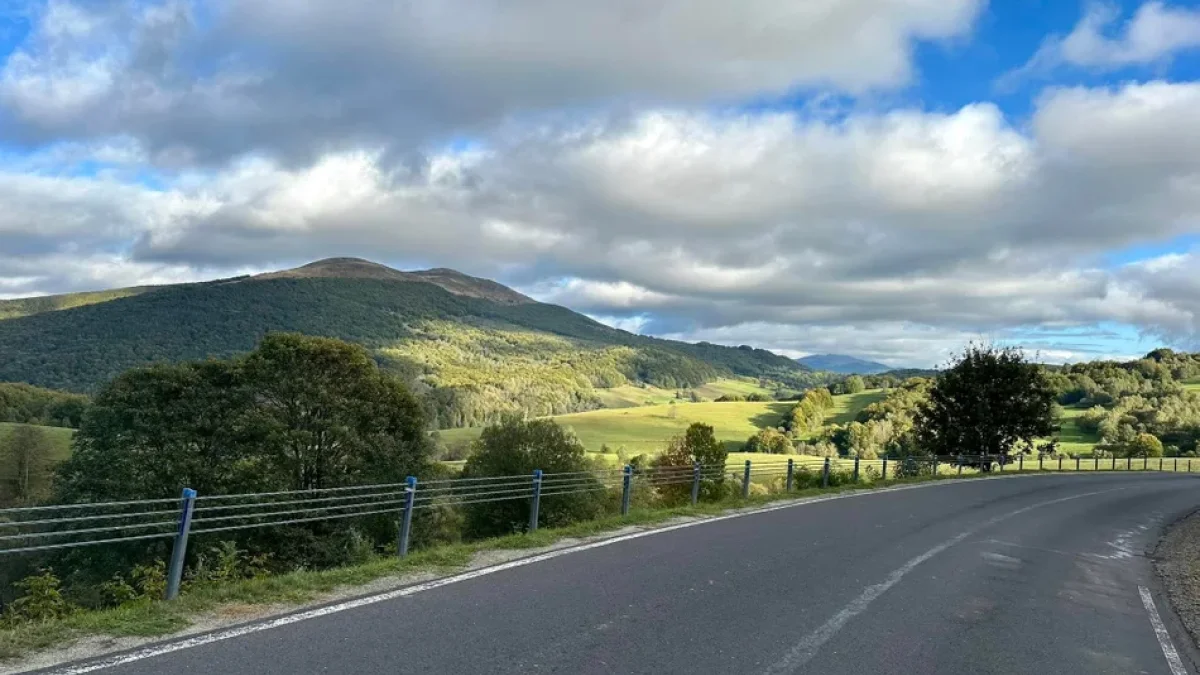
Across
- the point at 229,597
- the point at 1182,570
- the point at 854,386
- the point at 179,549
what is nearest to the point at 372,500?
the point at 179,549

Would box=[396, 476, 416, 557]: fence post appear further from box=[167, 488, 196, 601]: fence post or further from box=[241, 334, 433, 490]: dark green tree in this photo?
box=[241, 334, 433, 490]: dark green tree

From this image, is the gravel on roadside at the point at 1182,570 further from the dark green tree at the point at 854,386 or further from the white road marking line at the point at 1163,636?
the dark green tree at the point at 854,386

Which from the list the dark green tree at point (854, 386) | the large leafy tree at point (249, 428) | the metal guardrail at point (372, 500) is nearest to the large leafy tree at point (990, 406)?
the metal guardrail at point (372, 500)

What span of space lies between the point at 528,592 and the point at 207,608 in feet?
9.48

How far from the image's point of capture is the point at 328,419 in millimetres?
29406

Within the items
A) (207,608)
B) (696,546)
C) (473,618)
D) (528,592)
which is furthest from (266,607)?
(696,546)

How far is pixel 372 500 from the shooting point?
1148 inches

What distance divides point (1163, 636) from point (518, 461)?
27687 millimetres

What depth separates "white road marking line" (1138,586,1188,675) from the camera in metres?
6.24

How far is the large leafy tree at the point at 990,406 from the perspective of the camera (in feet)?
129

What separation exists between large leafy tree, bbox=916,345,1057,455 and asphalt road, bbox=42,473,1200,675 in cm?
2974

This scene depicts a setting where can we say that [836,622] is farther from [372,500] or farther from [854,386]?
[854,386]

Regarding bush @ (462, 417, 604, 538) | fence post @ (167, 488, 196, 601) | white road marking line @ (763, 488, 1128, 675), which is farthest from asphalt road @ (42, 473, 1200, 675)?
bush @ (462, 417, 604, 538)

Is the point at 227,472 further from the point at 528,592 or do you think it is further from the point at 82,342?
the point at 82,342
